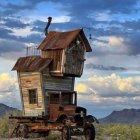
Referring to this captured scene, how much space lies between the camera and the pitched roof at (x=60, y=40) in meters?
40.1

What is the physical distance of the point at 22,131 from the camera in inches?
1665

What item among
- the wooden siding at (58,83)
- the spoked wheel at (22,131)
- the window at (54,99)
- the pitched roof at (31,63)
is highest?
the pitched roof at (31,63)

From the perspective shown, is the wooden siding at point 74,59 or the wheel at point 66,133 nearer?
the wheel at point 66,133

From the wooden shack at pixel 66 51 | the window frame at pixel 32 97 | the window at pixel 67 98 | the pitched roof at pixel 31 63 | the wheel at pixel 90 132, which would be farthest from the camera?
the window frame at pixel 32 97

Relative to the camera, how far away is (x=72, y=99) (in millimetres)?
41375

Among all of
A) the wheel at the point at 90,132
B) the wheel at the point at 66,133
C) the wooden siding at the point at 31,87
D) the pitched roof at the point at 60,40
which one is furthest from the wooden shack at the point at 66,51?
the wheel at the point at 66,133

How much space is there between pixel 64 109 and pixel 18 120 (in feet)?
23.0

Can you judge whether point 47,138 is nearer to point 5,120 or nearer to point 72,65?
point 72,65

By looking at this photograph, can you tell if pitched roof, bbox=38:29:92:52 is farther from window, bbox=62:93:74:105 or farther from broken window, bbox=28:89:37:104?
window, bbox=62:93:74:105

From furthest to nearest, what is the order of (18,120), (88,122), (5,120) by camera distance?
(5,120) < (18,120) < (88,122)

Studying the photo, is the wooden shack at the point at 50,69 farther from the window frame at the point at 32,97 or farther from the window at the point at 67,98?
the window at the point at 67,98

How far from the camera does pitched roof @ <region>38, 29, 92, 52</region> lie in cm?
4011

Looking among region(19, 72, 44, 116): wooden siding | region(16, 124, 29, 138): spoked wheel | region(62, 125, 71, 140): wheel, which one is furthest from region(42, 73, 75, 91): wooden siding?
region(62, 125, 71, 140): wheel

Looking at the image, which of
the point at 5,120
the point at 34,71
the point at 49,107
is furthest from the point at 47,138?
the point at 5,120
